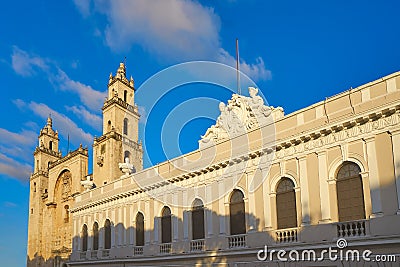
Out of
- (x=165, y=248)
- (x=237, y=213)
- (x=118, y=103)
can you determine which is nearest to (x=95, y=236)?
(x=165, y=248)

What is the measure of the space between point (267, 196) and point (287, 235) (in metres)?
1.93

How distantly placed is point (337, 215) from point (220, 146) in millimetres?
7215

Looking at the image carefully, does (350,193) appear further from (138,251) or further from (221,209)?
(138,251)

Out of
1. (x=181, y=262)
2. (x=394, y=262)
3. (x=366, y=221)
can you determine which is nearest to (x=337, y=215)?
(x=366, y=221)

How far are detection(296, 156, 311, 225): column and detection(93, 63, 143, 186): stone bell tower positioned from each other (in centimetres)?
2540

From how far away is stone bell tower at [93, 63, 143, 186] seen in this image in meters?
42.2

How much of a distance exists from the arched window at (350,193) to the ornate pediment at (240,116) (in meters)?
4.68

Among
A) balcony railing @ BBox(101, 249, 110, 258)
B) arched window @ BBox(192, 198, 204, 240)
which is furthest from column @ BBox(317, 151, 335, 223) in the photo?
balcony railing @ BBox(101, 249, 110, 258)

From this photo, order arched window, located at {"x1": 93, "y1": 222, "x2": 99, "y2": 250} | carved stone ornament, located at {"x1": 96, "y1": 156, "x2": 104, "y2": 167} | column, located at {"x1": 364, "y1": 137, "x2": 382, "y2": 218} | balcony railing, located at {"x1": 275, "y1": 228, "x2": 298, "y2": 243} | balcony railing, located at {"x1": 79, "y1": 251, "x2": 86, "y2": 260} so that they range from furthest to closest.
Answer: carved stone ornament, located at {"x1": 96, "y1": 156, "x2": 104, "y2": 167}
balcony railing, located at {"x1": 79, "y1": 251, "x2": 86, "y2": 260}
arched window, located at {"x1": 93, "y1": 222, "x2": 99, "y2": 250}
balcony railing, located at {"x1": 275, "y1": 228, "x2": 298, "y2": 243}
column, located at {"x1": 364, "y1": 137, "x2": 382, "y2": 218}

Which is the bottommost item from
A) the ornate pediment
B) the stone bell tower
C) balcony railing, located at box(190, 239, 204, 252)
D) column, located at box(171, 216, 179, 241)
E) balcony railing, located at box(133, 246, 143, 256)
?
balcony railing, located at box(133, 246, 143, 256)

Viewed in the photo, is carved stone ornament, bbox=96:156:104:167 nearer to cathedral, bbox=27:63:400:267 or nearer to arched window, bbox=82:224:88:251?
cathedral, bbox=27:63:400:267

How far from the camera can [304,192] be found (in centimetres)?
1741

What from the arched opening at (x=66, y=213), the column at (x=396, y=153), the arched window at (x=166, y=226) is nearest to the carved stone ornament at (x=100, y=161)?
the arched opening at (x=66, y=213)

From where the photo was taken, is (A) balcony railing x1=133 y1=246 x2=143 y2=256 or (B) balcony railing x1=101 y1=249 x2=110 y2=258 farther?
(B) balcony railing x1=101 y1=249 x2=110 y2=258
